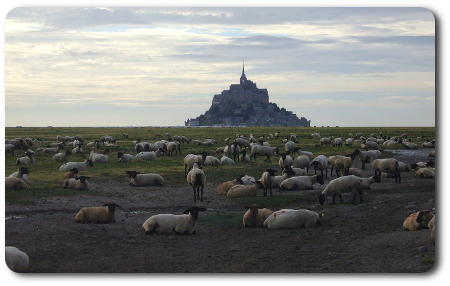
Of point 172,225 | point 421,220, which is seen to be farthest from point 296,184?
point 172,225

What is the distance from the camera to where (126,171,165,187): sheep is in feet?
65.5

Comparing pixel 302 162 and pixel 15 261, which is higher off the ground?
pixel 302 162

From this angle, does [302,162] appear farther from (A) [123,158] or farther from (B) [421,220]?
(B) [421,220]

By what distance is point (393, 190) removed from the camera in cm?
1906

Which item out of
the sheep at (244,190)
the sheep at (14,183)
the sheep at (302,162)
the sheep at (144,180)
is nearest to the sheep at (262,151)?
the sheep at (302,162)

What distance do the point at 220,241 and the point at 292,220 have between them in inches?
88.1

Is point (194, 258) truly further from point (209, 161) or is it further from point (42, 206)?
point (209, 161)

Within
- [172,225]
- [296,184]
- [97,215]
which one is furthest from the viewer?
[296,184]

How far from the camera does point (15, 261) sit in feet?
27.8

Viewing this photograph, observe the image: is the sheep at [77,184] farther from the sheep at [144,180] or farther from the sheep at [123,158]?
the sheep at [123,158]

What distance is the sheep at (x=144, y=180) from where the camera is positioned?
19969 mm
